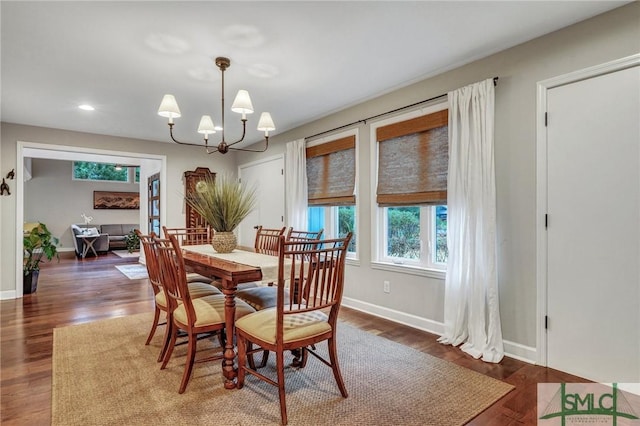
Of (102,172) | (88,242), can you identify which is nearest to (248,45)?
(88,242)

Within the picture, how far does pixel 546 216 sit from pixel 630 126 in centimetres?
71

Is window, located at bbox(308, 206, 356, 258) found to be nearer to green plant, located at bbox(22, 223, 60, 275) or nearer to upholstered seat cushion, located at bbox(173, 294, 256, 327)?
upholstered seat cushion, located at bbox(173, 294, 256, 327)

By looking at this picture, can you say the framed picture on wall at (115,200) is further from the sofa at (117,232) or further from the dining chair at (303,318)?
the dining chair at (303,318)

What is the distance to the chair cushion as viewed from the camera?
8.18 feet

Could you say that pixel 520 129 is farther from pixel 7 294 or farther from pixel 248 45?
pixel 7 294

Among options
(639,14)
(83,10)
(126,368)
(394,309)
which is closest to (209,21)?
(83,10)

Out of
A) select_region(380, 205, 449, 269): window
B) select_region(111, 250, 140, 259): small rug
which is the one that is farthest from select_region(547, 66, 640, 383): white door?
select_region(111, 250, 140, 259): small rug

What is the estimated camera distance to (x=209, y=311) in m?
2.21

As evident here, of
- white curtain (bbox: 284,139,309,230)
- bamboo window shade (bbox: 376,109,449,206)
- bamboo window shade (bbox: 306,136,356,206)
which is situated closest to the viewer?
bamboo window shade (bbox: 376,109,449,206)

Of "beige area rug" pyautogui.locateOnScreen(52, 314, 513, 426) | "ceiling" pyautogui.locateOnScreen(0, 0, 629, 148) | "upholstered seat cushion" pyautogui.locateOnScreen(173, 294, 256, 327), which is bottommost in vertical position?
"beige area rug" pyautogui.locateOnScreen(52, 314, 513, 426)

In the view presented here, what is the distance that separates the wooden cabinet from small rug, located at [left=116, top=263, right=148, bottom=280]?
1209mm

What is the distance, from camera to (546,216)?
7.93 ft

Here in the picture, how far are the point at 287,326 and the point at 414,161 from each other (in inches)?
82.7

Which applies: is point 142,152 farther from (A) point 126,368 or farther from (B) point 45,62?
(A) point 126,368
